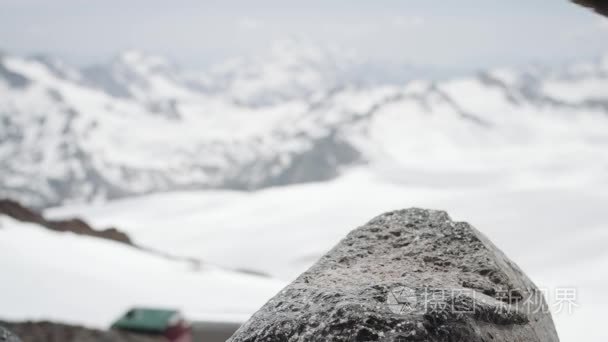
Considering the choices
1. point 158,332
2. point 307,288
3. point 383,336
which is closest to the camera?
point 383,336

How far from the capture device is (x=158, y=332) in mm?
13320

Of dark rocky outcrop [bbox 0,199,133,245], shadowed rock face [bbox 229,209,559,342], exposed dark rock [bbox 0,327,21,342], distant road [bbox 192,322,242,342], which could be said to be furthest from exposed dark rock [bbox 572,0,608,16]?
dark rocky outcrop [bbox 0,199,133,245]

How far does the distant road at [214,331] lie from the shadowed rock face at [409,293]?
1036cm

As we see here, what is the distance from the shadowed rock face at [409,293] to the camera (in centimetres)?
384

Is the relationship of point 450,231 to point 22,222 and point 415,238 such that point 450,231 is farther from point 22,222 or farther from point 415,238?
point 22,222

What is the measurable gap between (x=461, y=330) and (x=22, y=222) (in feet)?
146

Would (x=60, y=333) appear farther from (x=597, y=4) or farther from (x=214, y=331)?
(x=597, y=4)

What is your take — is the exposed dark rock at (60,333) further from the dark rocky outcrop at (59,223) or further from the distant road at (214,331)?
the dark rocky outcrop at (59,223)

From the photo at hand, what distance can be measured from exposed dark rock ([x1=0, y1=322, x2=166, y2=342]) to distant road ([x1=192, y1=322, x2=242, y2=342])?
2168 millimetres

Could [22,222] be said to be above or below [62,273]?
above

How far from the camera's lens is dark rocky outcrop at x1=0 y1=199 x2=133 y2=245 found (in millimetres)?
45906

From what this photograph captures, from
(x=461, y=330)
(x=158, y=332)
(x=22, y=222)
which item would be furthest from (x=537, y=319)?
(x=22, y=222)

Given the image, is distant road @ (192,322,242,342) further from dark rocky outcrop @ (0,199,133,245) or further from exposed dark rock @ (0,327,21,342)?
dark rocky outcrop @ (0,199,133,245)

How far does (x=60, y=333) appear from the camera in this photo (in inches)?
643
